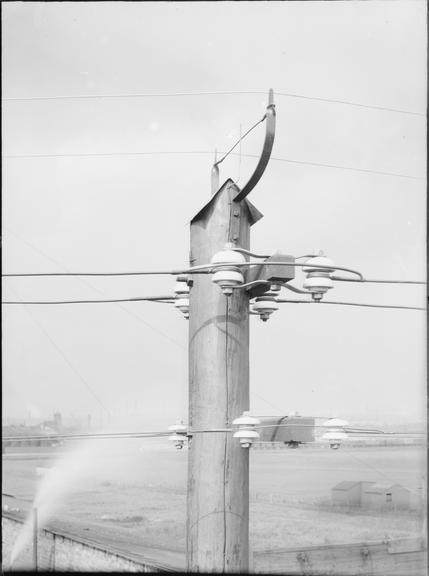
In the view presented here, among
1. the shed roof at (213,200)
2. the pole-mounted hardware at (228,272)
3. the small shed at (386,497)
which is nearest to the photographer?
the pole-mounted hardware at (228,272)

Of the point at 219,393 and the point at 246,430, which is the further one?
the point at 219,393

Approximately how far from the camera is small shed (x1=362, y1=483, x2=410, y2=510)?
35.0m

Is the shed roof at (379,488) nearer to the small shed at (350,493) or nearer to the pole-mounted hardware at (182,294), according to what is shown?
the small shed at (350,493)

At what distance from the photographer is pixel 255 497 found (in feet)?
139

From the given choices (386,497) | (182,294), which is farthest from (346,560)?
(182,294)

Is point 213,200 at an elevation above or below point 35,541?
above

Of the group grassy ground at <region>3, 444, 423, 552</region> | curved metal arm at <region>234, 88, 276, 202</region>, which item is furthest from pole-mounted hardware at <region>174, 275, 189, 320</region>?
grassy ground at <region>3, 444, 423, 552</region>

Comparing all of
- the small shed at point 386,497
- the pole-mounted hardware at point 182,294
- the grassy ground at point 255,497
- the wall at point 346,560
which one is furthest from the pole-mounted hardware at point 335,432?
the small shed at point 386,497

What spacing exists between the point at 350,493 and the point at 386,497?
9.04 ft

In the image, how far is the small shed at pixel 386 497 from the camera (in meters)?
35.0

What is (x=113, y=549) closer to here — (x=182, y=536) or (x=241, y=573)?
(x=182, y=536)

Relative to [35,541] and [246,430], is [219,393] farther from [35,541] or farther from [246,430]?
[35,541]

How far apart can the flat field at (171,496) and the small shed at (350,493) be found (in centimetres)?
80

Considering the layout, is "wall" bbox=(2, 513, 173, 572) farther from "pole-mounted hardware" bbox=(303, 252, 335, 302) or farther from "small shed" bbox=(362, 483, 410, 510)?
"small shed" bbox=(362, 483, 410, 510)
